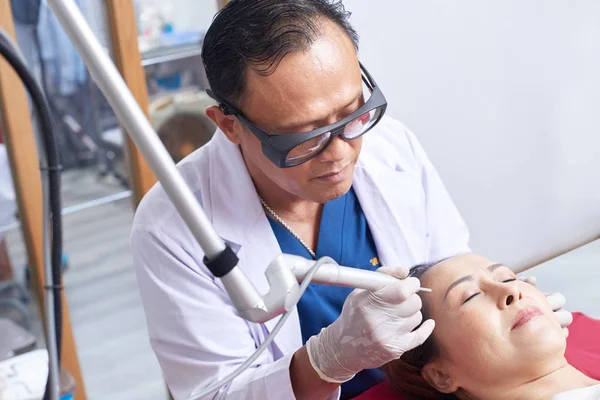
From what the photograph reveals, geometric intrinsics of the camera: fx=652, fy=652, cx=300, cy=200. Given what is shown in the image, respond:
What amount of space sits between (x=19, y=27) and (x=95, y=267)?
1341 mm

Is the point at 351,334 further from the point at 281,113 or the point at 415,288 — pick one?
the point at 281,113

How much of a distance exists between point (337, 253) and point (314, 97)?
45 centimetres

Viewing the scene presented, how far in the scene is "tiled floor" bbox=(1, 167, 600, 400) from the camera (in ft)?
6.84

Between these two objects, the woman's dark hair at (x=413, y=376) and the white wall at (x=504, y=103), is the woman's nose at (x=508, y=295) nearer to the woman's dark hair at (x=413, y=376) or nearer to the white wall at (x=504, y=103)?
the woman's dark hair at (x=413, y=376)

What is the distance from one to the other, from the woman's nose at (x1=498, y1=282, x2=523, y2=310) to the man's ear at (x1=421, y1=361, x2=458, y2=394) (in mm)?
172

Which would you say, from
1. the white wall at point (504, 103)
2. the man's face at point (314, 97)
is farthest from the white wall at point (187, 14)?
the man's face at point (314, 97)

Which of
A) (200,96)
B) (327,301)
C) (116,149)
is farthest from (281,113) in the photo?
(116,149)

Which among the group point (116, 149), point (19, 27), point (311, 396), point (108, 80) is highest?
point (108, 80)

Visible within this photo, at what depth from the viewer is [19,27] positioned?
2.57 meters

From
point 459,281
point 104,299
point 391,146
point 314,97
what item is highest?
point 314,97

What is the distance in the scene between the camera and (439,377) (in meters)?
1.30

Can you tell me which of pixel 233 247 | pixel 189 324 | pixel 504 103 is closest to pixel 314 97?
pixel 233 247

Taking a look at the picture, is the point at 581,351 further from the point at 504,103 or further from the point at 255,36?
the point at 504,103

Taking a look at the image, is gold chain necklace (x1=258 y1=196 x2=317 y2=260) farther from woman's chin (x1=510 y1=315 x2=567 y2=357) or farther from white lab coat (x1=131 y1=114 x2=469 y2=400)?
woman's chin (x1=510 y1=315 x2=567 y2=357)
